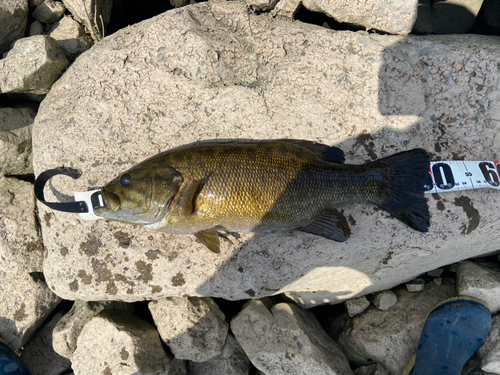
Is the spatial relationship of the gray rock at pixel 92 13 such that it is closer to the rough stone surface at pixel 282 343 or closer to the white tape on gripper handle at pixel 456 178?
the white tape on gripper handle at pixel 456 178

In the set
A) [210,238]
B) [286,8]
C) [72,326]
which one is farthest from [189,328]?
[286,8]

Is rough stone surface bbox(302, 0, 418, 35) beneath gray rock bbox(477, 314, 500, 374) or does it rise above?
above

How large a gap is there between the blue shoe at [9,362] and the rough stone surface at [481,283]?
17.6 feet

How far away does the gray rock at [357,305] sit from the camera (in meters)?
4.14

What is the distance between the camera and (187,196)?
3.04m

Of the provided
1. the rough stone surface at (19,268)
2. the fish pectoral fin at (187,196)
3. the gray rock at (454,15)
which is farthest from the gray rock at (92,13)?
the gray rock at (454,15)

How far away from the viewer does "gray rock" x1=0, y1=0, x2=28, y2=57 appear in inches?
162

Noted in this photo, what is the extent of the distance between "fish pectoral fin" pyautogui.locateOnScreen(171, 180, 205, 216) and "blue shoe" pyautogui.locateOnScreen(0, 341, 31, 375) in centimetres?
283

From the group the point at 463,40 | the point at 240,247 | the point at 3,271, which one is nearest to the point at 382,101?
the point at 463,40

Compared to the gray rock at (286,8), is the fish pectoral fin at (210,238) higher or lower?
lower

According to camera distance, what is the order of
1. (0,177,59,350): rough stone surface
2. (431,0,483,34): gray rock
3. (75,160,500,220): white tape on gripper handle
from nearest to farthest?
1. (75,160,500,220): white tape on gripper handle
2. (0,177,59,350): rough stone surface
3. (431,0,483,34): gray rock

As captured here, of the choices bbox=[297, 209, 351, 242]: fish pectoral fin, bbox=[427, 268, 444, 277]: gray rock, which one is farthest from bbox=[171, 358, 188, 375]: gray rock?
bbox=[427, 268, 444, 277]: gray rock

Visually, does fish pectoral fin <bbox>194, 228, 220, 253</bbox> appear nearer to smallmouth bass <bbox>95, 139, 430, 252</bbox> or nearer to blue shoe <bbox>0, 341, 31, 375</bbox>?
smallmouth bass <bbox>95, 139, 430, 252</bbox>

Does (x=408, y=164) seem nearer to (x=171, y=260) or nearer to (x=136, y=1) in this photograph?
(x=171, y=260)
